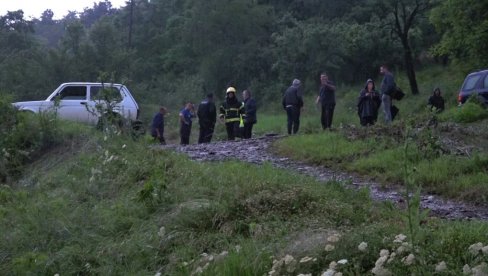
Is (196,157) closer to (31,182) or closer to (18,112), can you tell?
(31,182)

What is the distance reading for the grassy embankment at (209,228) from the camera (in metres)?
4.80

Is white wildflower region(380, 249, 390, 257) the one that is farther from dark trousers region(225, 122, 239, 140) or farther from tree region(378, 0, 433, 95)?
tree region(378, 0, 433, 95)

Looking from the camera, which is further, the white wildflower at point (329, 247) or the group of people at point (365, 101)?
the group of people at point (365, 101)

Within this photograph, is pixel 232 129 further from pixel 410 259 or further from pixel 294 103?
pixel 410 259

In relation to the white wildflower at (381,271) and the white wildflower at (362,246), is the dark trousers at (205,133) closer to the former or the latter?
the white wildflower at (362,246)

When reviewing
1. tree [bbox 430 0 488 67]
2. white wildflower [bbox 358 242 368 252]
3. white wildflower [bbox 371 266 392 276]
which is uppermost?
tree [bbox 430 0 488 67]

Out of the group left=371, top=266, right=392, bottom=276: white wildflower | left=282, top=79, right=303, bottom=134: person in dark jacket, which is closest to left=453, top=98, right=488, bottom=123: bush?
left=282, top=79, right=303, bottom=134: person in dark jacket

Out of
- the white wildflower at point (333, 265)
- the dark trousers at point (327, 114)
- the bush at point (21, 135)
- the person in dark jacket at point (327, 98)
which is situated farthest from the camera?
the dark trousers at point (327, 114)

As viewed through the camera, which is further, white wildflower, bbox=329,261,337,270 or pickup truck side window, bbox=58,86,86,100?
pickup truck side window, bbox=58,86,86,100

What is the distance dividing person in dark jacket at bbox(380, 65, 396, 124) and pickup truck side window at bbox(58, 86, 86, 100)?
8.91m

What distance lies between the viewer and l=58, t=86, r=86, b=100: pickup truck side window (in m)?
20.4

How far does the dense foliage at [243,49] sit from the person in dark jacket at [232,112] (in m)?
24.6

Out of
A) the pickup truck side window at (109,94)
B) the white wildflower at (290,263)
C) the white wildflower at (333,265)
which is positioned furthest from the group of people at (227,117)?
the white wildflower at (333,265)

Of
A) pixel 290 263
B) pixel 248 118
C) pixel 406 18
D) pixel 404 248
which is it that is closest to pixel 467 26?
pixel 406 18
